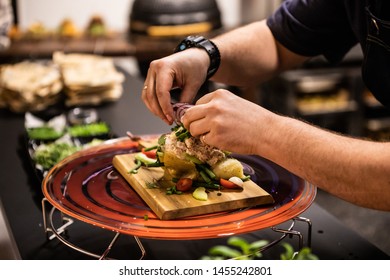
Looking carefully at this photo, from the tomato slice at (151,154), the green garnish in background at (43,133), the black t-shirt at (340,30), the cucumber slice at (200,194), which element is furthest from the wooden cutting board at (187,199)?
the green garnish in background at (43,133)

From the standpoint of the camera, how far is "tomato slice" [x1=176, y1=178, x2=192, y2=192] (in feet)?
4.48

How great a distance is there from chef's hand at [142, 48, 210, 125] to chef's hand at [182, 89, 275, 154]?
0.24 m

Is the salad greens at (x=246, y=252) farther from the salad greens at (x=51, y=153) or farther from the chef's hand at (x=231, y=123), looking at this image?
the salad greens at (x=51, y=153)

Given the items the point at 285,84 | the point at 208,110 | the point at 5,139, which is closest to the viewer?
the point at 208,110

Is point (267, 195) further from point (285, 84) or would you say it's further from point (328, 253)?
point (285, 84)

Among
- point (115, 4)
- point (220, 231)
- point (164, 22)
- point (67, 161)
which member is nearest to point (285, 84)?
point (164, 22)

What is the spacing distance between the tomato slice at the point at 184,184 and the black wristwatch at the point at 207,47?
582mm

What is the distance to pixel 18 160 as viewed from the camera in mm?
2086

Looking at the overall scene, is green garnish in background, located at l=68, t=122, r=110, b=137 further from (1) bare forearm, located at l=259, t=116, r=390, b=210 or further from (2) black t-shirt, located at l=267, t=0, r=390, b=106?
(1) bare forearm, located at l=259, t=116, r=390, b=210

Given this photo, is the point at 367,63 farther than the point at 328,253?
Yes

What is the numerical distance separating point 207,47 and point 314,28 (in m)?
0.41

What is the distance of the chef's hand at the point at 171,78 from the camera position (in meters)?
1.57

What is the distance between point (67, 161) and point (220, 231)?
567 millimetres
